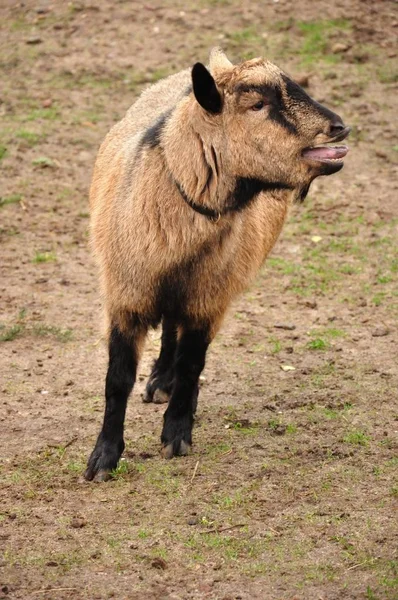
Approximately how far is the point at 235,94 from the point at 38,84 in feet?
21.0

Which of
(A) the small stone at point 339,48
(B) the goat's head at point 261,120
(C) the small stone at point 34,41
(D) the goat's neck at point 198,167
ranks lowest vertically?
(C) the small stone at point 34,41

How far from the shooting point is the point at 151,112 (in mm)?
6195

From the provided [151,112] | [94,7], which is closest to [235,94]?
[151,112]

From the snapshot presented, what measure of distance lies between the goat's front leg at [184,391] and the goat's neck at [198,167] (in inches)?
32.5

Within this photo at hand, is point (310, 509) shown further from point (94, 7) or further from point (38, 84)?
point (94, 7)

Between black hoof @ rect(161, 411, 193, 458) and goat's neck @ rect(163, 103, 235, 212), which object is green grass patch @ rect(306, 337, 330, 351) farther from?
goat's neck @ rect(163, 103, 235, 212)

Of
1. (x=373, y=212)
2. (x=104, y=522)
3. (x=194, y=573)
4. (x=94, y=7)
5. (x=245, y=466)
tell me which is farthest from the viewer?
(x=94, y=7)

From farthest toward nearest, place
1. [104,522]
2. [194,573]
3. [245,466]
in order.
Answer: [245,466] → [104,522] → [194,573]

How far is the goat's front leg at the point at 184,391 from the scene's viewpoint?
5.71m

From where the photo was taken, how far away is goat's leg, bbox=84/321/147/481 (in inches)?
217

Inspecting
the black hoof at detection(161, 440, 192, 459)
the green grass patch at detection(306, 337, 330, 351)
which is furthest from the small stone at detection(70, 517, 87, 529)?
the green grass patch at detection(306, 337, 330, 351)

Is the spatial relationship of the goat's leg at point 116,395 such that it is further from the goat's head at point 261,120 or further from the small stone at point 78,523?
the goat's head at point 261,120

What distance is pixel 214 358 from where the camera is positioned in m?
7.06

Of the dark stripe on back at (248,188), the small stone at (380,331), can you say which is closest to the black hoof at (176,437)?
the dark stripe on back at (248,188)
